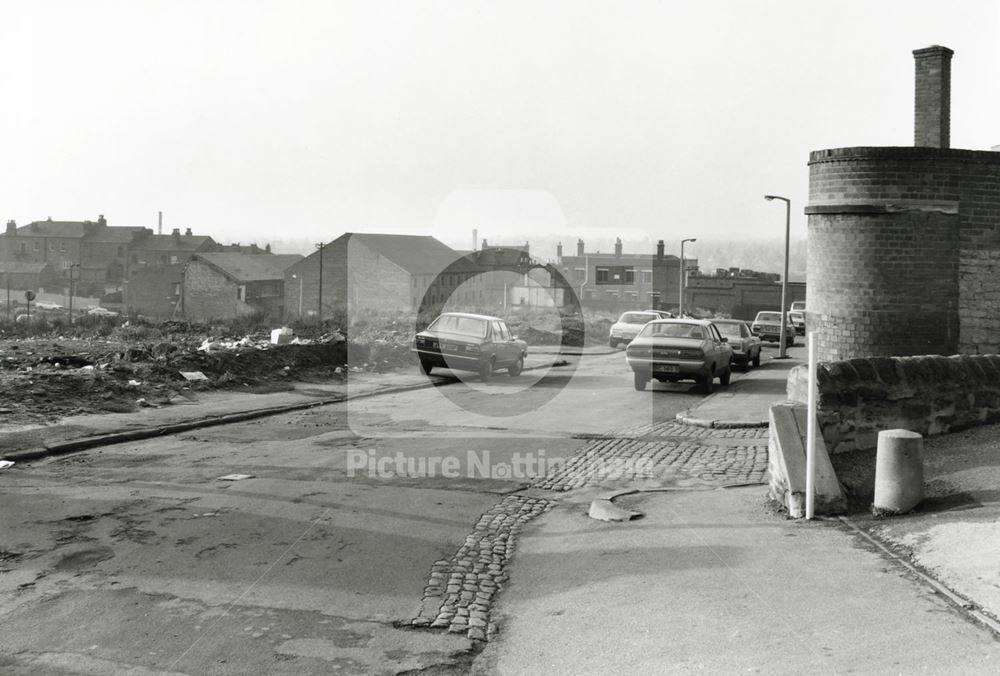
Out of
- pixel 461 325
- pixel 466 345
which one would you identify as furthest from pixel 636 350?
pixel 461 325

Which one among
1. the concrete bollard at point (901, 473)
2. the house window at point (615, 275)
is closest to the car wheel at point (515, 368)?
the concrete bollard at point (901, 473)

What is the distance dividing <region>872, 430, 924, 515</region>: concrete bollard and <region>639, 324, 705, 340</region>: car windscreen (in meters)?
13.3

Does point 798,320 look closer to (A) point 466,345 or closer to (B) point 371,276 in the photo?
(B) point 371,276

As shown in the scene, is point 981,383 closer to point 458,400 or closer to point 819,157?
point 819,157

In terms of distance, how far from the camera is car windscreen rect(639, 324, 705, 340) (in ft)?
72.0

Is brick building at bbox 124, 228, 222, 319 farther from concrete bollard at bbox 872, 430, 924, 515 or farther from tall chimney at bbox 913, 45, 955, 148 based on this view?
concrete bollard at bbox 872, 430, 924, 515

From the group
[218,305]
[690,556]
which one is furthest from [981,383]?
[218,305]

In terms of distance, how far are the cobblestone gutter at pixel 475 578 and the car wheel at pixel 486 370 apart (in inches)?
512

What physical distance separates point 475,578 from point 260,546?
1.85 m

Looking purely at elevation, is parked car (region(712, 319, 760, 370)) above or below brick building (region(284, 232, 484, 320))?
below

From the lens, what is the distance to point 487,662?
5.71 m

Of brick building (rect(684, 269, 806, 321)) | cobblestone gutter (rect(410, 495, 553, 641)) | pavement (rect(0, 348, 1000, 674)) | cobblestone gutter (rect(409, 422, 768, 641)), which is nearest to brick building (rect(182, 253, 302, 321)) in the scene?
brick building (rect(684, 269, 806, 321))

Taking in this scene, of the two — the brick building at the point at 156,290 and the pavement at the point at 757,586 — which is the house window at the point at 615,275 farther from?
the pavement at the point at 757,586

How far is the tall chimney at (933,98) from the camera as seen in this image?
60.0ft
